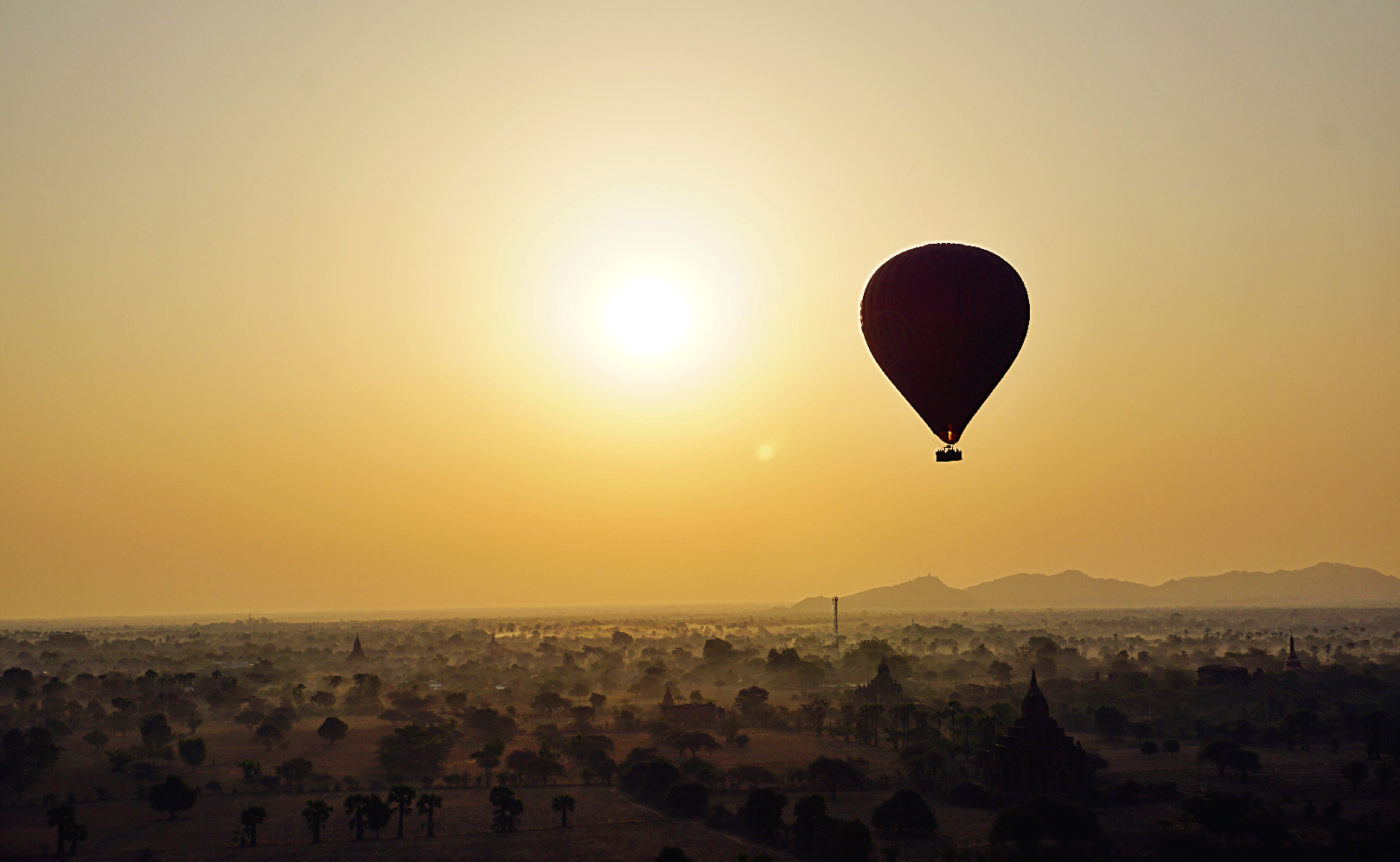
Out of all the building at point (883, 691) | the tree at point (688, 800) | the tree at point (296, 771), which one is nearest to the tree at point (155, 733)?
the tree at point (296, 771)

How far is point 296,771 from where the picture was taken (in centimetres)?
6406

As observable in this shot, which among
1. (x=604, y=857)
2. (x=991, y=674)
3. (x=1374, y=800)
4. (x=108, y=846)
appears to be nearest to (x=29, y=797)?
(x=108, y=846)

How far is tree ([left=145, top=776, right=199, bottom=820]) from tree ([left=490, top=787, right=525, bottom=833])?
15655mm

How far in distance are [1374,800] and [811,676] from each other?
249 feet

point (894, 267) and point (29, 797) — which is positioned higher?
point (894, 267)

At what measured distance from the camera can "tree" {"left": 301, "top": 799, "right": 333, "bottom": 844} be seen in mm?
50250

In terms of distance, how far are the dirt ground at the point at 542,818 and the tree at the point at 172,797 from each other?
56 cm

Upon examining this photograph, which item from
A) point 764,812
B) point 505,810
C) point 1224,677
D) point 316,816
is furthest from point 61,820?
point 1224,677

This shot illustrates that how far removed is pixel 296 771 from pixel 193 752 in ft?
34.9

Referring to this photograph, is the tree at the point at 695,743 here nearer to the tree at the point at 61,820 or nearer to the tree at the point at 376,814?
the tree at the point at 376,814

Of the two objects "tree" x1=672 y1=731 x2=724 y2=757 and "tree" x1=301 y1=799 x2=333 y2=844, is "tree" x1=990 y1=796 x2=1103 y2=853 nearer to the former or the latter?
"tree" x1=301 y1=799 x2=333 y2=844

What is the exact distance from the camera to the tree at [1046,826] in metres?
45.6

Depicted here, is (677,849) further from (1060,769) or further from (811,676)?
(811,676)

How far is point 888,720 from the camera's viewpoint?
8631 centimetres
